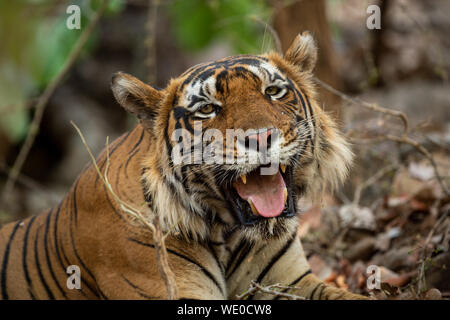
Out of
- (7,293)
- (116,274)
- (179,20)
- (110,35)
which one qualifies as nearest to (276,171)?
(116,274)

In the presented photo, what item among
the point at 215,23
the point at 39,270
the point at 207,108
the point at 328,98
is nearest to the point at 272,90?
the point at 207,108

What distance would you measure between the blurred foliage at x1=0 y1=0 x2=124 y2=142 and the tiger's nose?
3.06 metres

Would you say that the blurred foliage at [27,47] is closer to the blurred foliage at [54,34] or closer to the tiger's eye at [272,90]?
the blurred foliage at [54,34]

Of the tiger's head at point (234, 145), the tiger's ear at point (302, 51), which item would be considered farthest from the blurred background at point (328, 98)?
the tiger's head at point (234, 145)

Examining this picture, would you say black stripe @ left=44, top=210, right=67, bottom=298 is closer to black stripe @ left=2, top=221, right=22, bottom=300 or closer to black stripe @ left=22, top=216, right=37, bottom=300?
black stripe @ left=22, top=216, right=37, bottom=300

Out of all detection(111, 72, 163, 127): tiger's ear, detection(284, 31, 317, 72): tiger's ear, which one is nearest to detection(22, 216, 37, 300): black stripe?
detection(111, 72, 163, 127): tiger's ear

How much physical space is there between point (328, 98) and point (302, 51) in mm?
2421

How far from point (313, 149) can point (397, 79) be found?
24.1 ft

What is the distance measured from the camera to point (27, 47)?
7293mm

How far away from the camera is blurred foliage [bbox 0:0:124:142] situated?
6293 mm

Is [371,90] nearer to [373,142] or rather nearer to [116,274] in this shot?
[373,142]
